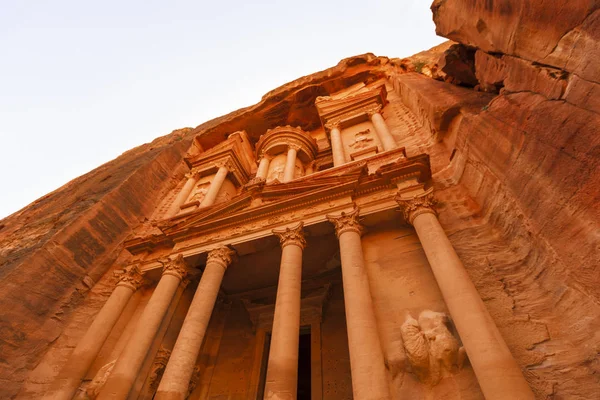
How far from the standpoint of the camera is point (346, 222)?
7172 millimetres

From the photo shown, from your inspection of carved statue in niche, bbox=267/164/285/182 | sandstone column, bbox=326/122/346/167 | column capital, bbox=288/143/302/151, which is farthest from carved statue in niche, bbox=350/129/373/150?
carved statue in niche, bbox=267/164/285/182

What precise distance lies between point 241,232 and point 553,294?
694 centimetres

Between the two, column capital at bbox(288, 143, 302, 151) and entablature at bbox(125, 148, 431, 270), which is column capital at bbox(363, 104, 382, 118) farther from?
entablature at bbox(125, 148, 431, 270)

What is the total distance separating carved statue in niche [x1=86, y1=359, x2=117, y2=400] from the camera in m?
6.71

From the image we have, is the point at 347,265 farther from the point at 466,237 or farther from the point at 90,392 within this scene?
the point at 90,392

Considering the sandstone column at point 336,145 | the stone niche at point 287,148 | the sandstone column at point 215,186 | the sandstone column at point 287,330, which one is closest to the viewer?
the sandstone column at point 287,330

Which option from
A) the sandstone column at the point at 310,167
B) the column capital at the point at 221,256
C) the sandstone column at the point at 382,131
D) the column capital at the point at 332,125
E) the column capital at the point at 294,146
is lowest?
the column capital at the point at 221,256

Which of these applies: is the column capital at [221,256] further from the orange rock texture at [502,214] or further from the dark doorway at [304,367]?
the orange rock texture at [502,214]

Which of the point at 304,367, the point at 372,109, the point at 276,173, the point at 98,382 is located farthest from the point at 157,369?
the point at 372,109

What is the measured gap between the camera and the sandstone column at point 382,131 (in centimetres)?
1123

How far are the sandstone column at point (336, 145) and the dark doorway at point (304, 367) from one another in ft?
21.1

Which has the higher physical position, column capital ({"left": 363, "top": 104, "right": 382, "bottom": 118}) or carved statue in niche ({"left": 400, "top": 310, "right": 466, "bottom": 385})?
column capital ({"left": 363, "top": 104, "right": 382, "bottom": 118})

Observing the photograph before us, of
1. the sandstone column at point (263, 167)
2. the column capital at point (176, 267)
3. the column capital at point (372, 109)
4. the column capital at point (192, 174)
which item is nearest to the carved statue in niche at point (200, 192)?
the column capital at point (192, 174)

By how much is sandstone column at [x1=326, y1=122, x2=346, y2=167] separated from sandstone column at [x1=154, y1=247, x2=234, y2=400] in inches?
239
